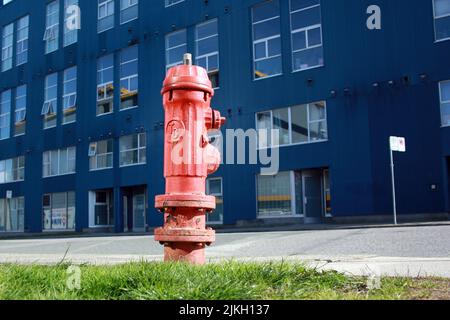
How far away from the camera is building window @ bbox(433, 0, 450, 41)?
2003 centimetres

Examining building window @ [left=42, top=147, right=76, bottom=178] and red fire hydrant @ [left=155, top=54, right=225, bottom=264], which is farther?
building window @ [left=42, top=147, right=76, bottom=178]

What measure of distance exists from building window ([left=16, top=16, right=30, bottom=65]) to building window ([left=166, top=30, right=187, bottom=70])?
14085 millimetres

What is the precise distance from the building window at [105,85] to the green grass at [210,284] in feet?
88.2

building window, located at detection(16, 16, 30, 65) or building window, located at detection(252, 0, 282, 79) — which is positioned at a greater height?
building window, located at detection(16, 16, 30, 65)

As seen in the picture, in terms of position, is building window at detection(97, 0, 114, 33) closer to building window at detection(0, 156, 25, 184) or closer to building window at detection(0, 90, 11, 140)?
building window at detection(0, 90, 11, 140)

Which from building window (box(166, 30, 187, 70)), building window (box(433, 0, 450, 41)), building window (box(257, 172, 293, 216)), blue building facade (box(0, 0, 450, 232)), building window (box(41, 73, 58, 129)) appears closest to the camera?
building window (box(433, 0, 450, 41))

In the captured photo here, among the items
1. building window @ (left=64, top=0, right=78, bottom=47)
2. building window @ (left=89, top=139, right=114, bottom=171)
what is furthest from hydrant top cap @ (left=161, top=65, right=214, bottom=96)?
building window @ (left=64, top=0, right=78, bottom=47)

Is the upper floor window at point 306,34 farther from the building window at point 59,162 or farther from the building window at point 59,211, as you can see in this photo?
the building window at point 59,211

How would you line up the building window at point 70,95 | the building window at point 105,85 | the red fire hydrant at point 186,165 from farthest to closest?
the building window at point 70,95
the building window at point 105,85
the red fire hydrant at point 186,165

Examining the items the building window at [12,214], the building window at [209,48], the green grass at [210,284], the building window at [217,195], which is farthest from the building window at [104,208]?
the green grass at [210,284]

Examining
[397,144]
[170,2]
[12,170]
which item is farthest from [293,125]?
[12,170]

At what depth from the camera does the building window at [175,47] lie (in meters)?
28.1

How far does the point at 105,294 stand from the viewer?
4262 mm

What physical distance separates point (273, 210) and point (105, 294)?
19.8 metres
